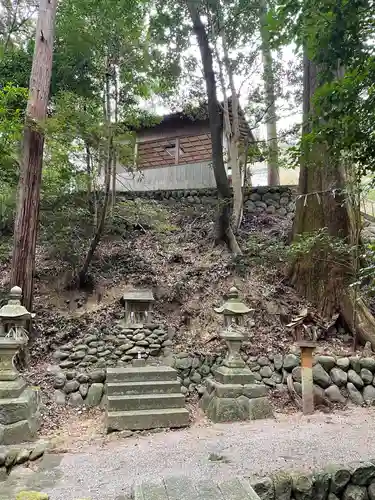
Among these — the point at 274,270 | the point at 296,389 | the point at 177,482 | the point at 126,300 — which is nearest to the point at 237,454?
the point at 177,482

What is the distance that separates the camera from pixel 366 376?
5820 millimetres

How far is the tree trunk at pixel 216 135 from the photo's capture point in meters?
8.73

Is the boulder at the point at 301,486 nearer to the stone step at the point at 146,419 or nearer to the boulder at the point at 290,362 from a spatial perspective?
the stone step at the point at 146,419

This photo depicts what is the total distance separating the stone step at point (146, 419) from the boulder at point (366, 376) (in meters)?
2.94

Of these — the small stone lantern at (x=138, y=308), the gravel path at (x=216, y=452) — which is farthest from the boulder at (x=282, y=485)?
the small stone lantern at (x=138, y=308)

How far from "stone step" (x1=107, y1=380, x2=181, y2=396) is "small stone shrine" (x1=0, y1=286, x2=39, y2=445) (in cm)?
101

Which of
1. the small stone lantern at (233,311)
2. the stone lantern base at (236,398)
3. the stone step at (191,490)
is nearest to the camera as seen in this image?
the stone step at (191,490)

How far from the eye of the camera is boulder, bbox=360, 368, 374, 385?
5.80 m

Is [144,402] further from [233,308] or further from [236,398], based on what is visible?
[233,308]

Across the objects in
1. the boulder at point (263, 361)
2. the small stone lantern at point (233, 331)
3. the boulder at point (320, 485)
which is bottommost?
the boulder at point (320, 485)

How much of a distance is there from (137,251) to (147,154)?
5.63 m

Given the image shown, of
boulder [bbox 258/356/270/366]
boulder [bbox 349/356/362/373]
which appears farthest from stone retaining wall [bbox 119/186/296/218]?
boulder [bbox 349/356/362/373]

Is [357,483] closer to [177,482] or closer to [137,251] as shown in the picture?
[177,482]

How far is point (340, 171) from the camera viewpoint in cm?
776
